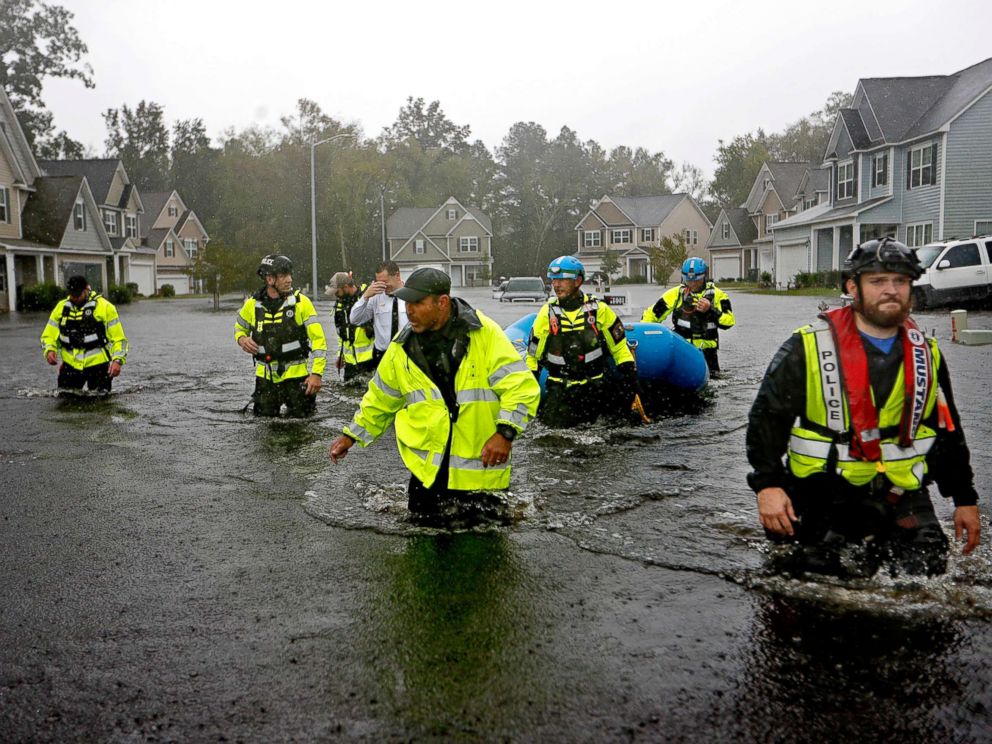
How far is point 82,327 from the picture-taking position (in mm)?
11539

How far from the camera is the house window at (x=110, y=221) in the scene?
54.9 metres

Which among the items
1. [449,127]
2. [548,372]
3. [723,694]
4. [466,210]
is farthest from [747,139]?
[723,694]

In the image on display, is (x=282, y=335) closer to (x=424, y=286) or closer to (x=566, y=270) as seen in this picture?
(x=566, y=270)

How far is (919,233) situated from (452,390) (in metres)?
35.0

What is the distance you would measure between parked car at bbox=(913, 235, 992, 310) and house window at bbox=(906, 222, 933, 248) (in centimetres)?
982

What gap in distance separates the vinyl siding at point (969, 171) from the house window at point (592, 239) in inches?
2136

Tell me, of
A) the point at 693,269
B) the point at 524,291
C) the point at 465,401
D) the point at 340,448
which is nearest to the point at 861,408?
the point at 465,401

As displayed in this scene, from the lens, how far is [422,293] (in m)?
5.11

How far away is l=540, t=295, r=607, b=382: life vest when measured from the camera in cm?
880

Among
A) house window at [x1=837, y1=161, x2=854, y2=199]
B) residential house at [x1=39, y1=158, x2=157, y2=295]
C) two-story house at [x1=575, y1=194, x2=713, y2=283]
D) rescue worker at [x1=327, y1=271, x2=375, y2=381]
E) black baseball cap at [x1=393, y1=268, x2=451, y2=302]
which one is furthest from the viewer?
two-story house at [x1=575, y1=194, x2=713, y2=283]

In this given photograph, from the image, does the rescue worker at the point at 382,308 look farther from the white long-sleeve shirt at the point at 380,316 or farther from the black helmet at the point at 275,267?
the black helmet at the point at 275,267

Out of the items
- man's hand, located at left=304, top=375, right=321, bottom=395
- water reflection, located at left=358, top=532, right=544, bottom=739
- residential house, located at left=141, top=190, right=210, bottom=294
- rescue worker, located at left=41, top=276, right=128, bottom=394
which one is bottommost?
water reflection, located at left=358, top=532, right=544, bottom=739

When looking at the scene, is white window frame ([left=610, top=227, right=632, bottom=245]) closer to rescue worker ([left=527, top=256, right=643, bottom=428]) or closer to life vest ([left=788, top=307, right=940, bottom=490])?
rescue worker ([left=527, top=256, right=643, bottom=428])

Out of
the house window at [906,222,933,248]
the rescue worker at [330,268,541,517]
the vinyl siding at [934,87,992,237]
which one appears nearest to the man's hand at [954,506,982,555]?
the rescue worker at [330,268,541,517]
